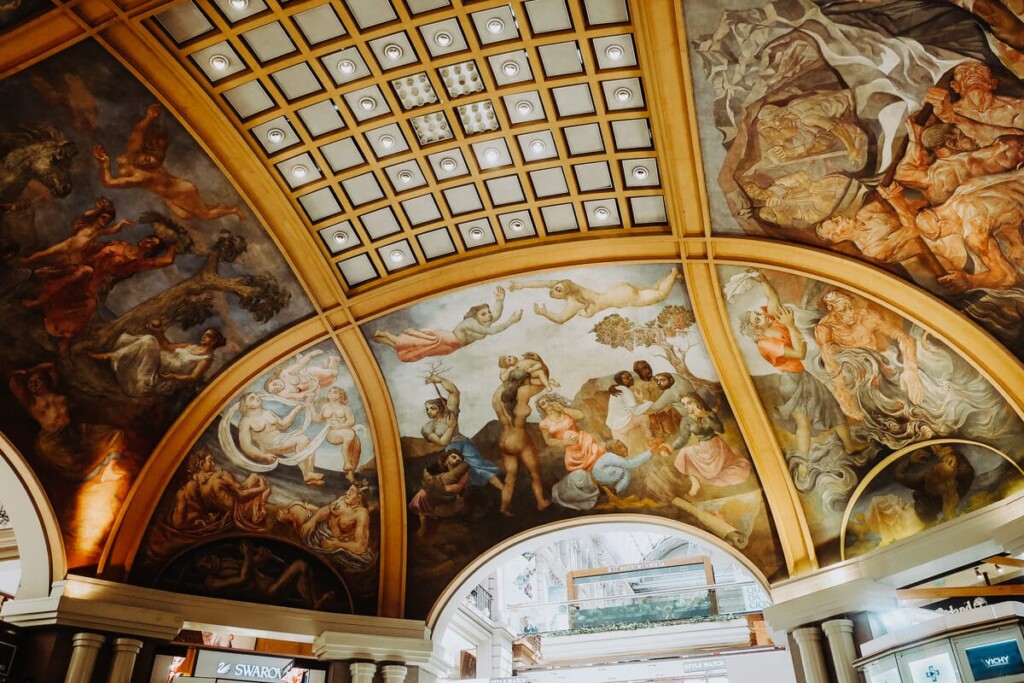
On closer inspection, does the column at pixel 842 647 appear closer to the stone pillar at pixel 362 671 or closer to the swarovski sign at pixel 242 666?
the stone pillar at pixel 362 671

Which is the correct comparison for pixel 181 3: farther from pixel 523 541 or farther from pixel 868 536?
pixel 868 536

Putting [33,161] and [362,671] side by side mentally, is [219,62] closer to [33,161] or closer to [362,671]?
[33,161]

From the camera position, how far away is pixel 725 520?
50.2ft

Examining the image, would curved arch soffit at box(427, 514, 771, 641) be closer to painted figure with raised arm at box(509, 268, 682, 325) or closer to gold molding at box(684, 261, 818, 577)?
gold molding at box(684, 261, 818, 577)

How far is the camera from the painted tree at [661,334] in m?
14.2

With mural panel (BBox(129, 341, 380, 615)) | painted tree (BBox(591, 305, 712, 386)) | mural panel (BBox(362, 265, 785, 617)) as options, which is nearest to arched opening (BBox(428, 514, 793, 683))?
mural panel (BBox(362, 265, 785, 617))

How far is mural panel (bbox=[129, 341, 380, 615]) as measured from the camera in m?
14.2

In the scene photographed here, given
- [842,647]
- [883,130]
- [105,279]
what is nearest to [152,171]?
[105,279]

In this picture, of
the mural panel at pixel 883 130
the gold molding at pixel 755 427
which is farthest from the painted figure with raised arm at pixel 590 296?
the mural panel at pixel 883 130

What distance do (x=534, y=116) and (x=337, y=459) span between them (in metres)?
7.87

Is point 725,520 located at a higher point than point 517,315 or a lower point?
lower

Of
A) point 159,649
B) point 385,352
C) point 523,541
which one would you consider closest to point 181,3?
point 385,352

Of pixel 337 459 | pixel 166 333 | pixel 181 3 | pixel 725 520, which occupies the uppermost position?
pixel 181 3

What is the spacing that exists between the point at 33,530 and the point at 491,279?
8.67 meters
